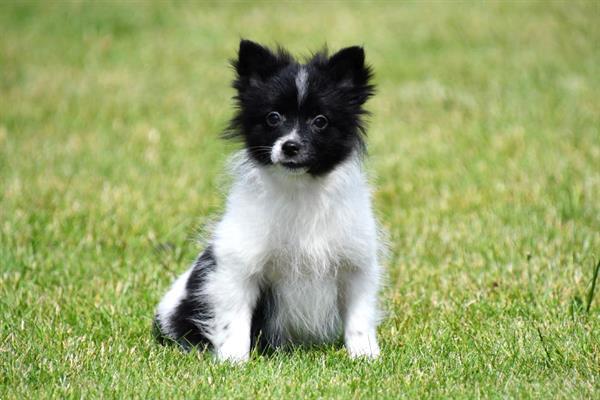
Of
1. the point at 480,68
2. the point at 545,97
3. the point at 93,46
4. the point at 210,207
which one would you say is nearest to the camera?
the point at 210,207

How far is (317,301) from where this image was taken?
15.7ft

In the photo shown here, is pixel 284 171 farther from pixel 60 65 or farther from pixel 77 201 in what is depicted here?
pixel 60 65

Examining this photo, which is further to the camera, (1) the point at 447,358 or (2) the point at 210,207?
(2) the point at 210,207

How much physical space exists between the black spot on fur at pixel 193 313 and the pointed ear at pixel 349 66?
109 centimetres

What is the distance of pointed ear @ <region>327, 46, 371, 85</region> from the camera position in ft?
15.3

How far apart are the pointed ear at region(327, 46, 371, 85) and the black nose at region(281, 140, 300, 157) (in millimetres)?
456

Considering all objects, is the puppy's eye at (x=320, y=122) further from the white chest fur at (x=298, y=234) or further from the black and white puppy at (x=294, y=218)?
the white chest fur at (x=298, y=234)

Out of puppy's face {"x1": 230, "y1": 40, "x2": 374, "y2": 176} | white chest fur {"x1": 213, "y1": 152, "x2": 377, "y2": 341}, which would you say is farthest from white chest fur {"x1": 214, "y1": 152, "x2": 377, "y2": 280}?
puppy's face {"x1": 230, "y1": 40, "x2": 374, "y2": 176}

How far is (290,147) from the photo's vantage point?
173 inches

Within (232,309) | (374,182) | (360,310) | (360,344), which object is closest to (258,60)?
(232,309)

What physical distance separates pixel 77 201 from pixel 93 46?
6527mm

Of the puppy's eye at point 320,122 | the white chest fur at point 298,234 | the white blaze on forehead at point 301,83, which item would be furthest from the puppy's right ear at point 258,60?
the white chest fur at point 298,234

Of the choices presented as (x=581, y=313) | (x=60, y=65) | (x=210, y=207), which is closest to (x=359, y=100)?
(x=581, y=313)

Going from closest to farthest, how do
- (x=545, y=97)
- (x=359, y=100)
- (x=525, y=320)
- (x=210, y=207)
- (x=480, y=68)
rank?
(x=359, y=100) < (x=525, y=320) < (x=210, y=207) < (x=545, y=97) < (x=480, y=68)
